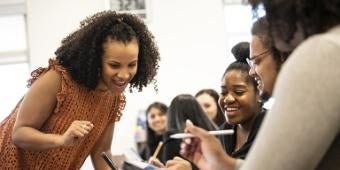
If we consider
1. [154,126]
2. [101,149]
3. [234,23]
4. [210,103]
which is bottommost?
[154,126]

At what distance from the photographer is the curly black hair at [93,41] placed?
5.02 ft

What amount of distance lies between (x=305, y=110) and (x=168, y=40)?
11.0 ft

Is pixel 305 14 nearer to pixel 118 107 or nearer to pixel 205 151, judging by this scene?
pixel 205 151

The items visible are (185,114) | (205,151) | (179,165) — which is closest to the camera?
(205,151)

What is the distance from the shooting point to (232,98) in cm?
150

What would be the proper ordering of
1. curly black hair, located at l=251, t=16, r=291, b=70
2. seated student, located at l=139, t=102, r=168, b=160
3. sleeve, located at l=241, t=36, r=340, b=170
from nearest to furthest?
sleeve, located at l=241, t=36, r=340, b=170
curly black hair, located at l=251, t=16, r=291, b=70
seated student, located at l=139, t=102, r=168, b=160

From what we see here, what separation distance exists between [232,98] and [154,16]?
8.04 ft

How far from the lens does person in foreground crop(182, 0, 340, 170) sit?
20.8 inches

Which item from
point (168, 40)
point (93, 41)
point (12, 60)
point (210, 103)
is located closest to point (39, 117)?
point (93, 41)

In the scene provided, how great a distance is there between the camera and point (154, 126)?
11.3ft

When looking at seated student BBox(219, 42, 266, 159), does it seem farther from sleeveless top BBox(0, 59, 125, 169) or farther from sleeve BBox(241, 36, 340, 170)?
sleeve BBox(241, 36, 340, 170)

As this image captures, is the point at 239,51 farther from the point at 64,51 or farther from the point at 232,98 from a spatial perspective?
the point at 64,51

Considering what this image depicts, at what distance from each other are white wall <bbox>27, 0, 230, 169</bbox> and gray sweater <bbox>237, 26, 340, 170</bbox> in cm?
326

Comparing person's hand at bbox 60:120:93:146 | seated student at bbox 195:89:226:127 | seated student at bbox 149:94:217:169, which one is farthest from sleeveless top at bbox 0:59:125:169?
seated student at bbox 195:89:226:127
